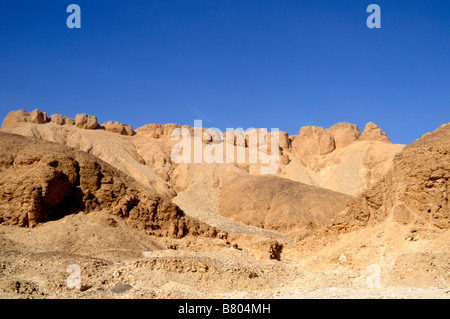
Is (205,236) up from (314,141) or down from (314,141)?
down

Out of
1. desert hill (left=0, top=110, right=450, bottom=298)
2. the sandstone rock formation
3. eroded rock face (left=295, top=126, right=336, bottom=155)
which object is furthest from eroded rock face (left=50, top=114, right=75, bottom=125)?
eroded rock face (left=295, top=126, right=336, bottom=155)

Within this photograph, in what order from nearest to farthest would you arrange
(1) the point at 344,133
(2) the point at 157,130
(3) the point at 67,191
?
(3) the point at 67,191 < (2) the point at 157,130 < (1) the point at 344,133

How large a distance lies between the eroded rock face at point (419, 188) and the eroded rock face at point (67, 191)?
1280cm

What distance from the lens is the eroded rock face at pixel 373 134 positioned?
72.0 meters

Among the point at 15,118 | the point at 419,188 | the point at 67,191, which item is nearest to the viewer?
the point at 419,188

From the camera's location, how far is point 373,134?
72938mm

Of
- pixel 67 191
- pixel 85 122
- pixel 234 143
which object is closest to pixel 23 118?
pixel 85 122

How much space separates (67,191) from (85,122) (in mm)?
47184

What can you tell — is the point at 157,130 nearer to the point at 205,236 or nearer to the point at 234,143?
the point at 234,143

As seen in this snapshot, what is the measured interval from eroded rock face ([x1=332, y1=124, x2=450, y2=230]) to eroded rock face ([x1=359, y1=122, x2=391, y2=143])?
54.7m

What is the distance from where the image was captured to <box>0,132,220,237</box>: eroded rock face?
23500 millimetres

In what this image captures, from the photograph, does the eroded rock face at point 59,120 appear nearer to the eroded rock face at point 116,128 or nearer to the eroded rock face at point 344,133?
the eroded rock face at point 116,128

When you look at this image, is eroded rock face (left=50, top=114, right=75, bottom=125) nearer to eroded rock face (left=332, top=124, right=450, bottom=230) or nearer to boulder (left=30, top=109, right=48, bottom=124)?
boulder (left=30, top=109, right=48, bottom=124)
